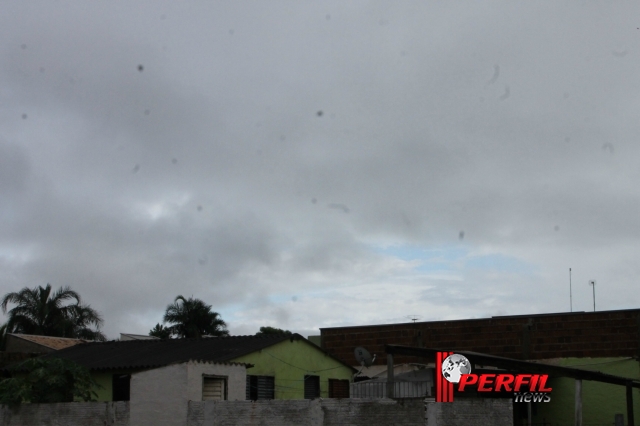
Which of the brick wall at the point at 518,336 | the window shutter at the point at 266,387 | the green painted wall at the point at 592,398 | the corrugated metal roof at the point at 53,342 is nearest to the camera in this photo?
the window shutter at the point at 266,387

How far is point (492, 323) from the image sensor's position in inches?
1218

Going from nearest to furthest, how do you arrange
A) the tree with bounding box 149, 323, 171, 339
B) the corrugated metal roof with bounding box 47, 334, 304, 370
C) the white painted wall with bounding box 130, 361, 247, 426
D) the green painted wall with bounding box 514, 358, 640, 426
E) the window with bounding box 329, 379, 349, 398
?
the white painted wall with bounding box 130, 361, 247, 426, the corrugated metal roof with bounding box 47, 334, 304, 370, the green painted wall with bounding box 514, 358, 640, 426, the window with bounding box 329, 379, 349, 398, the tree with bounding box 149, 323, 171, 339

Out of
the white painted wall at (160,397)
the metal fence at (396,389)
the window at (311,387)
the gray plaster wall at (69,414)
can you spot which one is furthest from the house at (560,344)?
the gray plaster wall at (69,414)

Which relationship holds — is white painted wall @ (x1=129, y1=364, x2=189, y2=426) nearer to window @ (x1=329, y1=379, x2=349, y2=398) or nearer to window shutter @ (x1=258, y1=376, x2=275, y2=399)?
window shutter @ (x1=258, y1=376, x2=275, y2=399)

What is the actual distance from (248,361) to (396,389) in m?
5.31

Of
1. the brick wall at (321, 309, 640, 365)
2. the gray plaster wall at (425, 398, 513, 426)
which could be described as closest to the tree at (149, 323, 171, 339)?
the brick wall at (321, 309, 640, 365)

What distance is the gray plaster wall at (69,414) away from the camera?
57.1 feet

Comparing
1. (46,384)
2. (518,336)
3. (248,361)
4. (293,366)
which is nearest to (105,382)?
(248,361)

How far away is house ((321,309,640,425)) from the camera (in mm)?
27656

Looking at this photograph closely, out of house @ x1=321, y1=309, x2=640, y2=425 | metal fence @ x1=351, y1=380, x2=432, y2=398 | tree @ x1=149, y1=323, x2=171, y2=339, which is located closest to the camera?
metal fence @ x1=351, y1=380, x2=432, y2=398

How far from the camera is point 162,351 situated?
27.1 m

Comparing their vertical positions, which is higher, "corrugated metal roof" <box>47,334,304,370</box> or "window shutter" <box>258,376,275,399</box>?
"corrugated metal roof" <box>47,334,304,370</box>

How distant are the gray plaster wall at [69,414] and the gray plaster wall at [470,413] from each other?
7.69 metres

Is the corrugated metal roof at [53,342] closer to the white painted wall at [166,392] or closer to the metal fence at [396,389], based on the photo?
the metal fence at [396,389]
